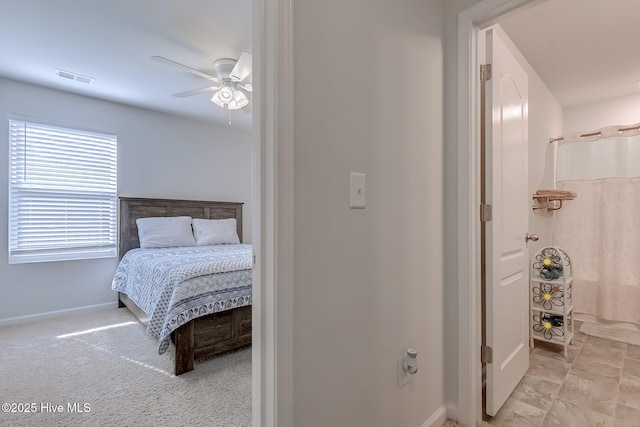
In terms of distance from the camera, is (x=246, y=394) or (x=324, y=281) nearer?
(x=324, y=281)

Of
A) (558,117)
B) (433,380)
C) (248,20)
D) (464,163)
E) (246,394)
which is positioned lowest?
(246,394)

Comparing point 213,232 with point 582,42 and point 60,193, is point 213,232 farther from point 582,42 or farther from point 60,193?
point 582,42

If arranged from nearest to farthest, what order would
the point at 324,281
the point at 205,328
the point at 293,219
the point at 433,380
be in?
the point at 293,219 → the point at 324,281 → the point at 433,380 → the point at 205,328

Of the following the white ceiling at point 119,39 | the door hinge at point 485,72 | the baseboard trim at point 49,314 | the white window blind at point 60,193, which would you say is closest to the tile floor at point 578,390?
the door hinge at point 485,72

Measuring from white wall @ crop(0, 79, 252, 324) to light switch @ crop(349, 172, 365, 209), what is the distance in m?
3.65

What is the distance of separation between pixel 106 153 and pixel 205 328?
2.71 m

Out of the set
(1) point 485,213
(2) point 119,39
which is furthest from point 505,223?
(2) point 119,39

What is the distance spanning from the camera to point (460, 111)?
1569mm

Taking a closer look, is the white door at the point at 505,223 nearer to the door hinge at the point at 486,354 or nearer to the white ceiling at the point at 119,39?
the door hinge at the point at 486,354

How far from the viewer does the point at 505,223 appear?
1727 mm

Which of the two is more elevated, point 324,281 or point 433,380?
point 324,281

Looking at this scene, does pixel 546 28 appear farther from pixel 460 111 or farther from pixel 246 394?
pixel 246 394

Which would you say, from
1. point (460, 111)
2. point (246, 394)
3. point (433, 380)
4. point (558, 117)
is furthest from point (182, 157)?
point (558, 117)

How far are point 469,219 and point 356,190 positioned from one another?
79cm
